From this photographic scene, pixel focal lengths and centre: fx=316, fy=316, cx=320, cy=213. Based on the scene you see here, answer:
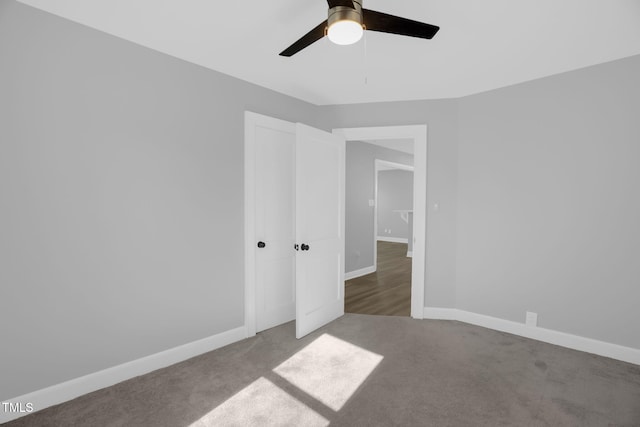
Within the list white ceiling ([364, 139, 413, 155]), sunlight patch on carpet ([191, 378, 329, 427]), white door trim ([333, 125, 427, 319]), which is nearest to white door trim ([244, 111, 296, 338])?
sunlight patch on carpet ([191, 378, 329, 427])

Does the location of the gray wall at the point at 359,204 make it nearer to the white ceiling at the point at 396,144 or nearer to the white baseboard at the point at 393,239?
the white ceiling at the point at 396,144

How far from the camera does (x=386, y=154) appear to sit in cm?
670

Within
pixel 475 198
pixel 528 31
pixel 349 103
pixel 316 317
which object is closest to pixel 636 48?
pixel 528 31

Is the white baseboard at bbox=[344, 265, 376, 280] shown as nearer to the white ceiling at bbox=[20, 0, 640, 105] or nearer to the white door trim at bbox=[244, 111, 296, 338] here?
the white door trim at bbox=[244, 111, 296, 338]

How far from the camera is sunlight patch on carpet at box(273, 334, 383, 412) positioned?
2.21 m

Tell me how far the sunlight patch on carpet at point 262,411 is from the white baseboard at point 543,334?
2116 mm

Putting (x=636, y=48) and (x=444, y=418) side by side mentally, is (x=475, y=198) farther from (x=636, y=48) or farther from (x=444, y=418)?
(x=444, y=418)

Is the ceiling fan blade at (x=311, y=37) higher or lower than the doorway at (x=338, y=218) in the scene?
higher

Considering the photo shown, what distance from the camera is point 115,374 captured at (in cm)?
230

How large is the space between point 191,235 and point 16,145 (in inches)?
49.2

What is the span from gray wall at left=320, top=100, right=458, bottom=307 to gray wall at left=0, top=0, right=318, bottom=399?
197 centimetres

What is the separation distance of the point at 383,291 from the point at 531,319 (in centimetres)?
203

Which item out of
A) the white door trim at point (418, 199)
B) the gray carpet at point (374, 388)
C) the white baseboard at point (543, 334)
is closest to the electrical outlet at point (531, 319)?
the white baseboard at point (543, 334)

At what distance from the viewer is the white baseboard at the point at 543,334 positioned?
266 centimetres
